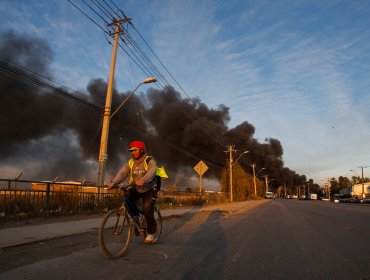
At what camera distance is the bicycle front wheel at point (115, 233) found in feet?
17.7

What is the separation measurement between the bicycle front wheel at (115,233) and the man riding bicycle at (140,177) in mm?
254

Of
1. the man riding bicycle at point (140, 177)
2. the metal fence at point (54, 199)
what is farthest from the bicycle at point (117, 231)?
the metal fence at point (54, 199)

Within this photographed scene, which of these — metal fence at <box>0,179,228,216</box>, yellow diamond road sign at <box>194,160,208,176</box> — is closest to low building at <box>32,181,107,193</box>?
metal fence at <box>0,179,228,216</box>

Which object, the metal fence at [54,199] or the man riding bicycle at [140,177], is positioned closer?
the man riding bicycle at [140,177]

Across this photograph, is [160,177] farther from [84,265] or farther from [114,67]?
[114,67]

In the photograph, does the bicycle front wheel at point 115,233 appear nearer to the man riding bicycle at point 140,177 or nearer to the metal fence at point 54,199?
the man riding bicycle at point 140,177

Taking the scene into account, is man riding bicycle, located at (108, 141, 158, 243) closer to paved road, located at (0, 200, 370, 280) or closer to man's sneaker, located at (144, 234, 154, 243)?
man's sneaker, located at (144, 234, 154, 243)

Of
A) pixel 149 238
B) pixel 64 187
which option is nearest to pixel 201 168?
pixel 64 187

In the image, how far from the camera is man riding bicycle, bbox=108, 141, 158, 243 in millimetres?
6051

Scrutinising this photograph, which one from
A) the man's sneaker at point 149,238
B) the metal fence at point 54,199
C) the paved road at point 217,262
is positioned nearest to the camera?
the paved road at point 217,262

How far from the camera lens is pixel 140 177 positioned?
6172 millimetres

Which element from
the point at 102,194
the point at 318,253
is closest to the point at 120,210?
the point at 318,253

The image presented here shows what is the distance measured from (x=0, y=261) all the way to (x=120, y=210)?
70.4 inches

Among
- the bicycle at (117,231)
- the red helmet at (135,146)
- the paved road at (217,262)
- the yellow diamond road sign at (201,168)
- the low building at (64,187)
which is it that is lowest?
the paved road at (217,262)
